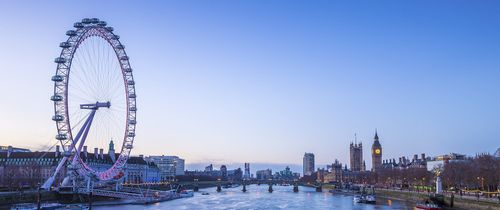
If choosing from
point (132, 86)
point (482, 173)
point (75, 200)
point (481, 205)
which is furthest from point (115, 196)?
point (482, 173)

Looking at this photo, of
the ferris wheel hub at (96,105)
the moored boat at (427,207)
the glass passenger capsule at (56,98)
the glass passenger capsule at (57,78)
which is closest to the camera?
the moored boat at (427,207)

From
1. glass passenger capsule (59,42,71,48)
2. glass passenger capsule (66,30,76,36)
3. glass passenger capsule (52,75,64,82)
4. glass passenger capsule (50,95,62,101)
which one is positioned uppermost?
glass passenger capsule (66,30,76,36)

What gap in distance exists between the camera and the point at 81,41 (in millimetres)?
70438

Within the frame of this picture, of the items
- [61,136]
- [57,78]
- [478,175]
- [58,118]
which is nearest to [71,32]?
[57,78]

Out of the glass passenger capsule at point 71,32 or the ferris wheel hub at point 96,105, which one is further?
the ferris wheel hub at point 96,105

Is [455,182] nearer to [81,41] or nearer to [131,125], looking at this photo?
[131,125]

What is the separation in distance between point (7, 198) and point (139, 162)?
13119 centimetres

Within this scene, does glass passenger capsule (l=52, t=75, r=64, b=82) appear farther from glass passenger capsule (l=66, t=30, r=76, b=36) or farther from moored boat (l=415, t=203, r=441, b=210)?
moored boat (l=415, t=203, r=441, b=210)

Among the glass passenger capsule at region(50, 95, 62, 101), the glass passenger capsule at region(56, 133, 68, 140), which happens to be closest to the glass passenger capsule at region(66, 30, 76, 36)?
the glass passenger capsule at region(50, 95, 62, 101)

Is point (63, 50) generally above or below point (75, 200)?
above

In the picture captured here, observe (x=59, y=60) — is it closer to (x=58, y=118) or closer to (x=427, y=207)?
(x=58, y=118)

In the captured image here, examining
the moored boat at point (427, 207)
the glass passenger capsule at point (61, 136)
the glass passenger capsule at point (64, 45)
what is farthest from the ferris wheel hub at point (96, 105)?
the moored boat at point (427, 207)

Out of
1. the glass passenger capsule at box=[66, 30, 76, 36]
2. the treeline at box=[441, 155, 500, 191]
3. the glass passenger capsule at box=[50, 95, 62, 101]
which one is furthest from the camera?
the treeline at box=[441, 155, 500, 191]

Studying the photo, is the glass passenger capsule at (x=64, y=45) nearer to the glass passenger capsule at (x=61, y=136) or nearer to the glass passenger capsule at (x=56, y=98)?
the glass passenger capsule at (x=56, y=98)
